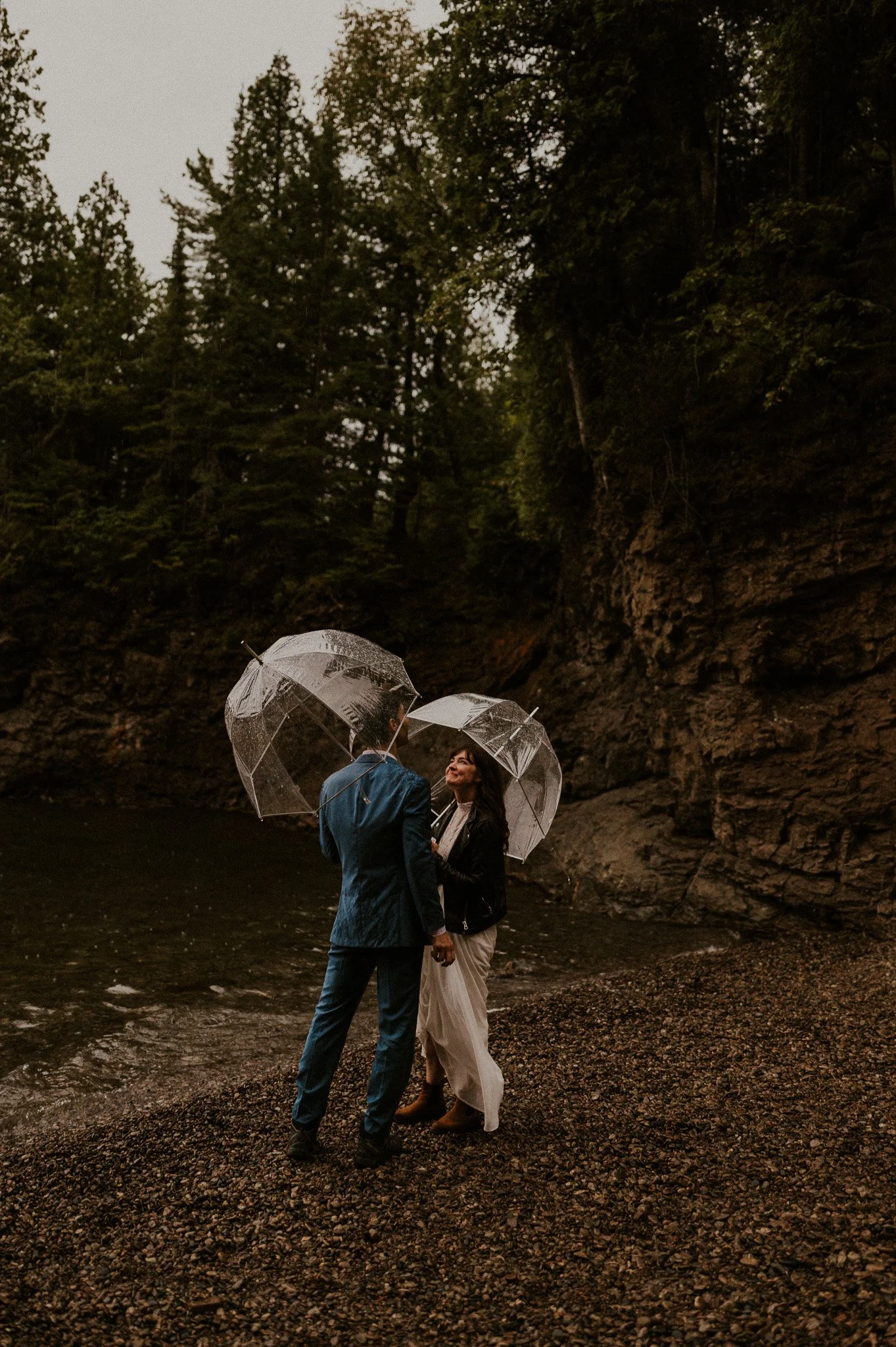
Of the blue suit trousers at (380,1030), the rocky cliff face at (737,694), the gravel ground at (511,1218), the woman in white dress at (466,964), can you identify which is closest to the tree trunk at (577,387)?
the rocky cliff face at (737,694)

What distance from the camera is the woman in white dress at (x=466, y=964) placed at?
18.4 ft

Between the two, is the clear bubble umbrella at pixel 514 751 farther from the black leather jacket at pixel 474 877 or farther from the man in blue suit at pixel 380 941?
the man in blue suit at pixel 380 941

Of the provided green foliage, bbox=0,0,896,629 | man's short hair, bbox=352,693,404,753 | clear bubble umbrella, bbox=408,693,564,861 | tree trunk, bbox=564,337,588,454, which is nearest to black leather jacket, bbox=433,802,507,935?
clear bubble umbrella, bbox=408,693,564,861

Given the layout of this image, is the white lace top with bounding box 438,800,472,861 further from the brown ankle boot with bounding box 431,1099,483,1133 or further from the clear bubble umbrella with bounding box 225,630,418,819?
the brown ankle boot with bounding box 431,1099,483,1133

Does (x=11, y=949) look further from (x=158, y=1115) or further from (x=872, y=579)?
(x=872, y=579)

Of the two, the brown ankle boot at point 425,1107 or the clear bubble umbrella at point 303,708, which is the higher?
the clear bubble umbrella at point 303,708

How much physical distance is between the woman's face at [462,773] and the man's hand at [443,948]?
0.99m

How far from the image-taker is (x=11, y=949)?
11.5 metres

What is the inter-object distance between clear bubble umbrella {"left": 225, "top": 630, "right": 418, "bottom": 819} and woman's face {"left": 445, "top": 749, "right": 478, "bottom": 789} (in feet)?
1.80

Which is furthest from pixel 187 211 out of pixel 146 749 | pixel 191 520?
pixel 146 749

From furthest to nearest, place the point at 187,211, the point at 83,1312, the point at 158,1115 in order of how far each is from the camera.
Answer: the point at 187,211
the point at 158,1115
the point at 83,1312

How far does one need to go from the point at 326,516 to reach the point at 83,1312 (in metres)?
22.6

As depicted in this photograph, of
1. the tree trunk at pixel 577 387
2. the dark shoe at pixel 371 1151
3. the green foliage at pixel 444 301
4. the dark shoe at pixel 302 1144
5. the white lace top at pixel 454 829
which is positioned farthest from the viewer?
the tree trunk at pixel 577 387

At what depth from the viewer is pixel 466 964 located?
571cm
